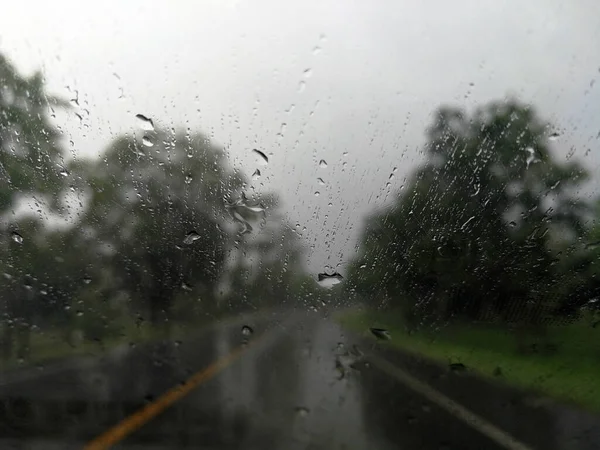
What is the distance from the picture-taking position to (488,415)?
6602mm

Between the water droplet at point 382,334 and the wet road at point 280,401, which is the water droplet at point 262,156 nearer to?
the wet road at point 280,401

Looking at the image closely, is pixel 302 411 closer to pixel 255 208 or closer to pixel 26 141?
pixel 255 208

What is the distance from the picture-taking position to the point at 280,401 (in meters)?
6.55

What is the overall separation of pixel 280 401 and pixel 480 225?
2495mm

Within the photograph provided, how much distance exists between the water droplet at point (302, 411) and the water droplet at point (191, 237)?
2.18m

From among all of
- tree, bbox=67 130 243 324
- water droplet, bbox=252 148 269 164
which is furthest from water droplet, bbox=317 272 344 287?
water droplet, bbox=252 148 269 164

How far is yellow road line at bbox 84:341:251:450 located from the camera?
18.0 ft

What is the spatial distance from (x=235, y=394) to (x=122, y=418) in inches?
49.0

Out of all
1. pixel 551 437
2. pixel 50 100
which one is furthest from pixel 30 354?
pixel 551 437

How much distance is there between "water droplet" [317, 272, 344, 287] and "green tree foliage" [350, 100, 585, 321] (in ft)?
0.49

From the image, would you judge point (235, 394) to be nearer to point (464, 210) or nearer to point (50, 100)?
point (464, 210)

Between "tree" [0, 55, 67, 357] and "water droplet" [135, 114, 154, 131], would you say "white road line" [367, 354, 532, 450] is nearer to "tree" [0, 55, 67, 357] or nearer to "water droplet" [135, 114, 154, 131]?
"water droplet" [135, 114, 154, 131]

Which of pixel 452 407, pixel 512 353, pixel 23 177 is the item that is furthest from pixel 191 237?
pixel 512 353

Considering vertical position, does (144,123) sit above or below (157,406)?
above
